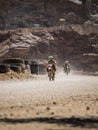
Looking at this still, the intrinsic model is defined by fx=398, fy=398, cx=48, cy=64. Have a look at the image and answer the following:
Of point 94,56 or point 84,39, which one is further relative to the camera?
point 84,39

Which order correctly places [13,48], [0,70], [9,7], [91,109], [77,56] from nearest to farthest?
[91,109] < [0,70] < [13,48] < [77,56] < [9,7]

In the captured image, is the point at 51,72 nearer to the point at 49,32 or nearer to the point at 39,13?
the point at 49,32

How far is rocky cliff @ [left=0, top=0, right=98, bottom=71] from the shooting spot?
6638 cm

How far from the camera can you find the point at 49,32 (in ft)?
234

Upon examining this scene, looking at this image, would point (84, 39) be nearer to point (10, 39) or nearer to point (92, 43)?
point (92, 43)

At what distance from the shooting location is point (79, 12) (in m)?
85.4

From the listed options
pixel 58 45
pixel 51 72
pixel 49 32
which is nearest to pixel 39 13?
pixel 49 32

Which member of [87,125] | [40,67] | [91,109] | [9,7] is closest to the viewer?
[87,125]

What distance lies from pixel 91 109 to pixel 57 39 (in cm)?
6158

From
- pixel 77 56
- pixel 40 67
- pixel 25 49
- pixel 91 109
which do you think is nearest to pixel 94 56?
pixel 77 56

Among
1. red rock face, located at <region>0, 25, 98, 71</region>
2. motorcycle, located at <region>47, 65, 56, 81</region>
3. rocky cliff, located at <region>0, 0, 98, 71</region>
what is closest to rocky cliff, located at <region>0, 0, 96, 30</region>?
rocky cliff, located at <region>0, 0, 98, 71</region>

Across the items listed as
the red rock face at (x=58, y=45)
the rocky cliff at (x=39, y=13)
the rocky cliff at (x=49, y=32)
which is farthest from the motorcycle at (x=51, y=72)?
the rocky cliff at (x=39, y=13)

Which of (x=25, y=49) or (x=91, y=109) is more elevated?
(x=91, y=109)

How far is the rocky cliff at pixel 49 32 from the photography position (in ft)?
218
